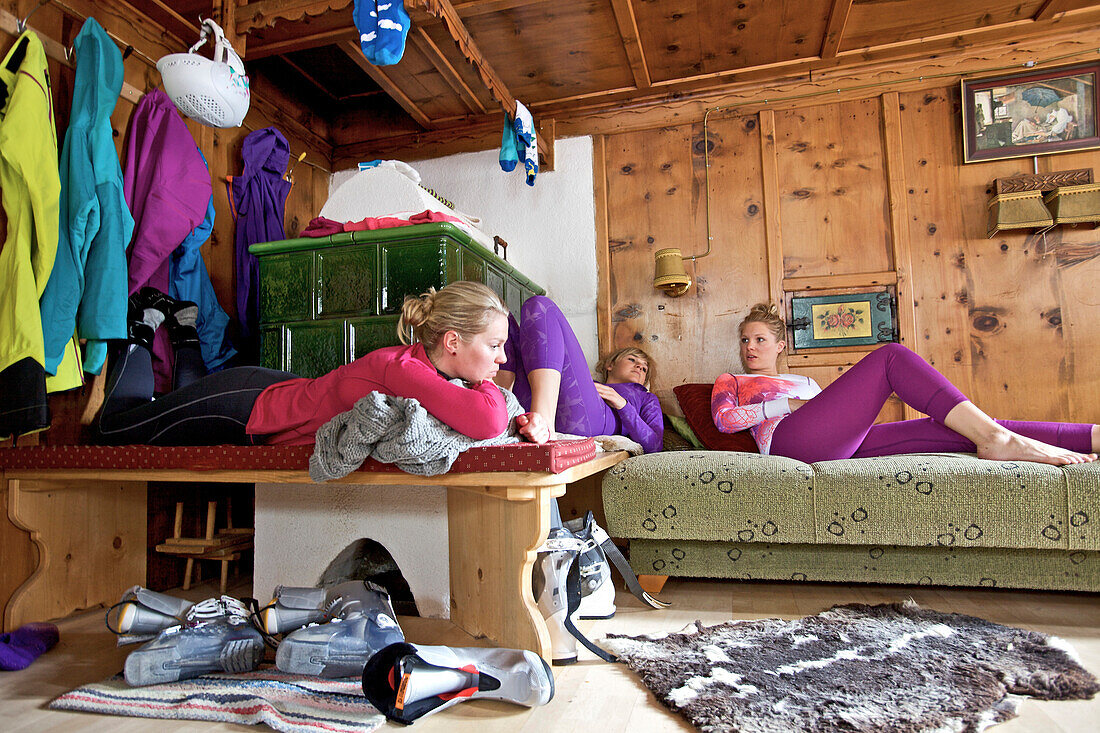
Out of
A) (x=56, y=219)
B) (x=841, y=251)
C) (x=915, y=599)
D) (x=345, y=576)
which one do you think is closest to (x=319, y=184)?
(x=56, y=219)

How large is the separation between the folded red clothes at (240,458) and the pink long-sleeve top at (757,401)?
861mm

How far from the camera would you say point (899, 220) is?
9.71 feet

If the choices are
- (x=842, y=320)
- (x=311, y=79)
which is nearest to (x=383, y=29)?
(x=311, y=79)

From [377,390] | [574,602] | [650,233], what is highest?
[650,233]

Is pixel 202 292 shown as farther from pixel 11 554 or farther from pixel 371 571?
pixel 371 571

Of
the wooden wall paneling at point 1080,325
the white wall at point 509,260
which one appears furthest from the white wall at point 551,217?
the wooden wall paneling at point 1080,325

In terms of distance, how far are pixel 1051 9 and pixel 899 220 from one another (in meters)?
0.99

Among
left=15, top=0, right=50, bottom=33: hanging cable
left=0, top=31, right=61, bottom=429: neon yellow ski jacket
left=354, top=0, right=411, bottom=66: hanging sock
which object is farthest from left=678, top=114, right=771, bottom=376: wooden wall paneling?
left=15, top=0, right=50, bottom=33: hanging cable

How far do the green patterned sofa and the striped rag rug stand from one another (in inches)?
38.8

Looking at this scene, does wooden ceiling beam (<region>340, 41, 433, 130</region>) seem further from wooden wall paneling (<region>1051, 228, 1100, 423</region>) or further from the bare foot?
wooden wall paneling (<region>1051, 228, 1100, 423</region>)

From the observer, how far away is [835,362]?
298cm

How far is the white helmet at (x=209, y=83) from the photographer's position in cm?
197

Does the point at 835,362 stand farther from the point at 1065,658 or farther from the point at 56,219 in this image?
the point at 56,219

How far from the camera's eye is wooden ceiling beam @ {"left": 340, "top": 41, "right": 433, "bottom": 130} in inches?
109
